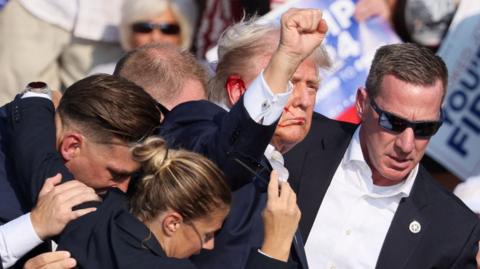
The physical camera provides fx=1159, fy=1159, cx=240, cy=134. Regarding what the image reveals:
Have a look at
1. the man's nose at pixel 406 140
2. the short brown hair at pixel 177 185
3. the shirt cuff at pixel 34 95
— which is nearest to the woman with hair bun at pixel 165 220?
the short brown hair at pixel 177 185

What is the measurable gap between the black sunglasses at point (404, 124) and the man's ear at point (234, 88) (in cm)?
66

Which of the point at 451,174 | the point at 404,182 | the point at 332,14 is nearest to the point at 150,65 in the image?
the point at 404,182

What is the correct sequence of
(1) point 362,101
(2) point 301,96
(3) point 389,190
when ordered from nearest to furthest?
1. (2) point 301,96
2. (3) point 389,190
3. (1) point 362,101

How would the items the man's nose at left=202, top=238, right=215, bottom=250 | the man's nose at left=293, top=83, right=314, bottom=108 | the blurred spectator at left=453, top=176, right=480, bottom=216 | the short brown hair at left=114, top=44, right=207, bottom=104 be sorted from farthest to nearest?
the blurred spectator at left=453, top=176, right=480, bottom=216, the short brown hair at left=114, top=44, right=207, bottom=104, the man's nose at left=293, top=83, right=314, bottom=108, the man's nose at left=202, top=238, right=215, bottom=250

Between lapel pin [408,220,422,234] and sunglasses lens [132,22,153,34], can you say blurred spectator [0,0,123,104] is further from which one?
lapel pin [408,220,422,234]

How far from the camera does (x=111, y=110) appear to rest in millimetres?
3486

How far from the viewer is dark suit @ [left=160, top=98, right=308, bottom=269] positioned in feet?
11.0

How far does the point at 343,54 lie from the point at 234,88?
1.96 metres

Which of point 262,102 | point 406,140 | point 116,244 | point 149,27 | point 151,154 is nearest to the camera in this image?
point 116,244

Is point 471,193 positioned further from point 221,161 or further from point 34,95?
point 34,95

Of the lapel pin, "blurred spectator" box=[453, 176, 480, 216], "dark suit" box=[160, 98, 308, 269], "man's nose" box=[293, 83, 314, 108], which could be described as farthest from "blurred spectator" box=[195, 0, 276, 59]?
"dark suit" box=[160, 98, 308, 269]

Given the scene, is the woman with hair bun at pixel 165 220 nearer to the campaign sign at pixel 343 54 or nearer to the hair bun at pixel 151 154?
the hair bun at pixel 151 154

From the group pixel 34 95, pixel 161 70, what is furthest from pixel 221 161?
pixel 161 70

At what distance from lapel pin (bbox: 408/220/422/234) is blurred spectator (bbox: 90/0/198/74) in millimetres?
2001
